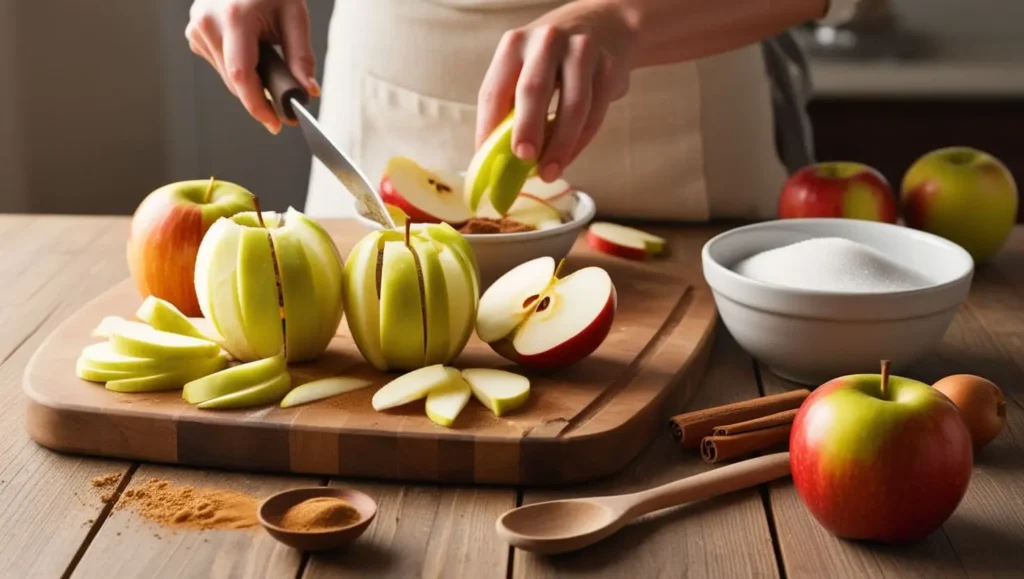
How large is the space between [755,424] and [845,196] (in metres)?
0.57

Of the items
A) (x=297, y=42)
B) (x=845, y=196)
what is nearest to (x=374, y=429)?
(x=297, y=42)

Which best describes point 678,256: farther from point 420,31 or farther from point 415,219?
point 420,31

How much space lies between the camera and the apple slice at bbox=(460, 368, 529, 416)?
1.00 metres

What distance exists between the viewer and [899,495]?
817mm

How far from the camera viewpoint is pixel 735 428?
1.00 meters

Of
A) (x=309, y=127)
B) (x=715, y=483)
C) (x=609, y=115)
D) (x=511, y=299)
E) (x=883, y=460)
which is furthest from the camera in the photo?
(x=609, y=115)

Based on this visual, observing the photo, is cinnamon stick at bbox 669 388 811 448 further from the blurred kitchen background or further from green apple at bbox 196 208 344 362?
the blurred kitchen background

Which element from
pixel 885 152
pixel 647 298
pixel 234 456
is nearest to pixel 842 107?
pixel 885 152

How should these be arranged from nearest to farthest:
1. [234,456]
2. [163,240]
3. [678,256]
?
[234,456] → [163,240] → [678,256]

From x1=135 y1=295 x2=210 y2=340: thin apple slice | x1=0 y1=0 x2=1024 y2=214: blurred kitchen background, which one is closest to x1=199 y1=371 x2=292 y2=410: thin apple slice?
x1=135 y1=295 x2=210 y2=340: thin apple slice

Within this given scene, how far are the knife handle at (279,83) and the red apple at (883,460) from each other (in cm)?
73

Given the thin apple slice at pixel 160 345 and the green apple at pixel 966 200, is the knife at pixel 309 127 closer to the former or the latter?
the thin apple slice at pixel 160 345

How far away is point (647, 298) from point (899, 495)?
0.54 meters

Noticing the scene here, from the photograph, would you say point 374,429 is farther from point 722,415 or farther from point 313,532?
point 722,415
